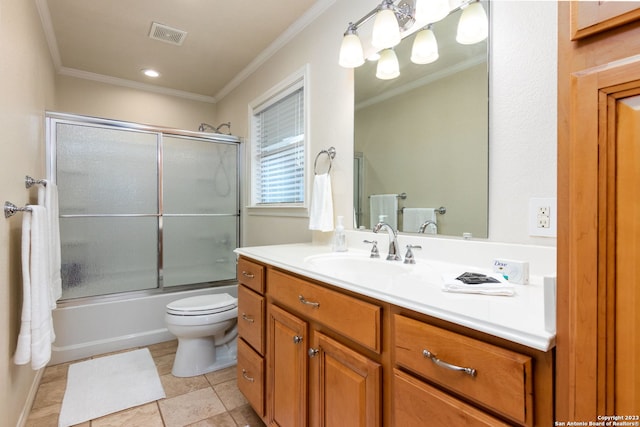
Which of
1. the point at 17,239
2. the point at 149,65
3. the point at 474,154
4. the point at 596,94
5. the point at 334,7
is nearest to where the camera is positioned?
the point at 596,94

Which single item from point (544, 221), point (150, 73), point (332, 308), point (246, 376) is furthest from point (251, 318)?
point (150, 73)

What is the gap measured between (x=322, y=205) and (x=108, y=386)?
177 cm

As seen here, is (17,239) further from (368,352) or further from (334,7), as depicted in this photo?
(334,7)

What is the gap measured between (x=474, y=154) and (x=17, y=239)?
7.19 feet

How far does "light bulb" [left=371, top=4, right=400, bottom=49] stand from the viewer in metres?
1.42

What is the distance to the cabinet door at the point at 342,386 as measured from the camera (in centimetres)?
91

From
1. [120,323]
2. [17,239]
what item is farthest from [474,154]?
[120,323]

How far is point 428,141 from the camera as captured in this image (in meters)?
1.42

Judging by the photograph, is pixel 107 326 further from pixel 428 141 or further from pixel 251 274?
pixel 428 141

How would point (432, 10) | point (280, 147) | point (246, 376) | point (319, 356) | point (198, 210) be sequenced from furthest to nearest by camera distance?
1. point (198, 210)
2. point (280, 147)
3. point (246, 376)
4. point (432, 10)
5. point (319, 356)

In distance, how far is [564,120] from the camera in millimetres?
559

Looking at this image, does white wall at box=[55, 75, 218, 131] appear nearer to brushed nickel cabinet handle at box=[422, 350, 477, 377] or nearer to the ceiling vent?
the ceiling vent

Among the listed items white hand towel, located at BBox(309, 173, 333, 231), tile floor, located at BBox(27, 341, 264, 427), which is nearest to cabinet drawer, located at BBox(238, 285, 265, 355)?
tile floor, located at BBox(27, 341, 264, 427)

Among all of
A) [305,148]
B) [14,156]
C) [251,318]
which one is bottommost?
[251,318]
